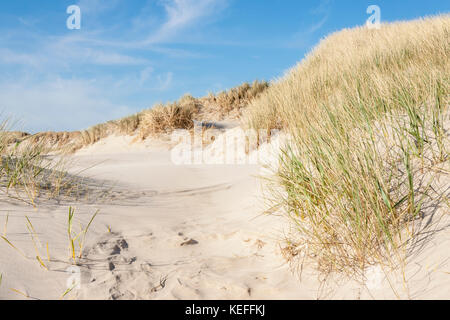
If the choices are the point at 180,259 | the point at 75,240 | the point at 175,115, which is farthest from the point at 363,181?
the point at 175,115

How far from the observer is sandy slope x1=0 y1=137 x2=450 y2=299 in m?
1.55

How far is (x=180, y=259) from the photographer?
7.04 feet

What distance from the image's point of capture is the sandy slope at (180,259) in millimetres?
1550

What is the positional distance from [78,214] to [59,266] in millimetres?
864

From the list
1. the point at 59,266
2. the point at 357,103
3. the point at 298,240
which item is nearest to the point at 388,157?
A: the point at 298,240

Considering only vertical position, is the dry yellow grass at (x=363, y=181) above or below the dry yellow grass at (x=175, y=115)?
below

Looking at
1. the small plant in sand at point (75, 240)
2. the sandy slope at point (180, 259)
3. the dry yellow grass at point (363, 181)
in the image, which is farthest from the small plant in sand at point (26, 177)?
the dry yellow grass at point (363, 181)

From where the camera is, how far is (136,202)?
137 inches

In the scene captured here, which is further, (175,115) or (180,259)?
(175,115)

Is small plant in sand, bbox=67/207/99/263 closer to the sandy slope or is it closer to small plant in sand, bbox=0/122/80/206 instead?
the sandy slope

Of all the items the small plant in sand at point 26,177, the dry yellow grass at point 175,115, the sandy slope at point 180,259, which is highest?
the dry yellow grass at point 175,115

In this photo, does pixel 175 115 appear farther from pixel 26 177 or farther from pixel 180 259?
pixel 180 259

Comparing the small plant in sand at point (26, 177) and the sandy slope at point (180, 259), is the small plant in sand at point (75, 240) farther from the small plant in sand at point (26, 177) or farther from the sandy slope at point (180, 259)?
the small plant in sand at point (26, 177)

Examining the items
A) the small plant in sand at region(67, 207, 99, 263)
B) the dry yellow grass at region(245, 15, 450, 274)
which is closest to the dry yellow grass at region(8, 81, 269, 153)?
the dry yellow grass at region(245, 15, 450, 274)
